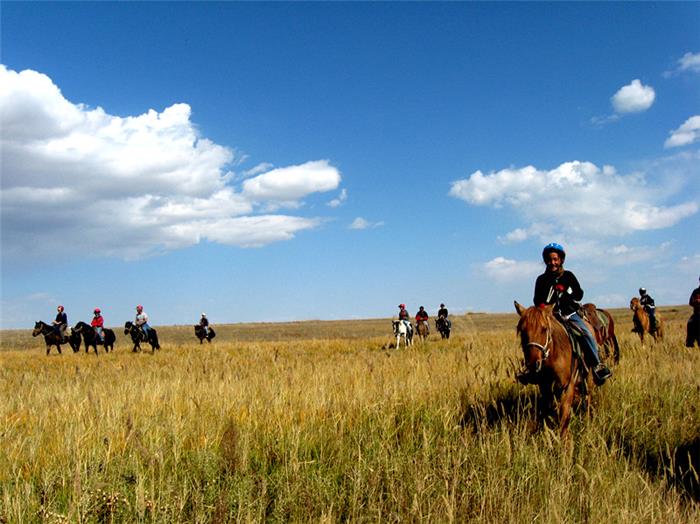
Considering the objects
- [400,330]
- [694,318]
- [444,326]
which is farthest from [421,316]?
[694,318]

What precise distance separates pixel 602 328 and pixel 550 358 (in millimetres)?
3350

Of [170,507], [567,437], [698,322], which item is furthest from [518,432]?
[698,322]

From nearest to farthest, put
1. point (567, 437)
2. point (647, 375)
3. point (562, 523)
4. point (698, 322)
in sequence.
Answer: point (562, 523), point (567, 437), point (647, 375), point (698, 322)

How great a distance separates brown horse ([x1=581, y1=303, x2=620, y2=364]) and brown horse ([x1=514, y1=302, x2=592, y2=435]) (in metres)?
1.87

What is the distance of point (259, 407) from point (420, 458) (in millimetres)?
2158

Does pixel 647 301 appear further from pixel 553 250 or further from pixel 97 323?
pixel 97 323

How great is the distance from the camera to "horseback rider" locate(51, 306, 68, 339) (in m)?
26.6

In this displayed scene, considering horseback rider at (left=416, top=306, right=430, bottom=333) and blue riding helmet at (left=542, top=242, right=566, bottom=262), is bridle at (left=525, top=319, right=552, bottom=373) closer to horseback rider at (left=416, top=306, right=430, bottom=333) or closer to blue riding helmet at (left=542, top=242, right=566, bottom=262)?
blue riding helmet at (left=542, top=242, right=566, bottom=262)

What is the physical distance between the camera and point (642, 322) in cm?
1631

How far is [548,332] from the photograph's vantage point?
5.22 m

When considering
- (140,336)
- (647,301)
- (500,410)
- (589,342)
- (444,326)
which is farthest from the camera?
(444,326)

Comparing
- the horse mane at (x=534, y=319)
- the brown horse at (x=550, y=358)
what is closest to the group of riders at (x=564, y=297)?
the brown horse at (x=550, y=358)

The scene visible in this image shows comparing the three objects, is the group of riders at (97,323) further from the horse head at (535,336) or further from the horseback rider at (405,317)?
the horse head at (535,336)

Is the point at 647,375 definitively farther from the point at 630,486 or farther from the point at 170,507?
the point at 170,507
